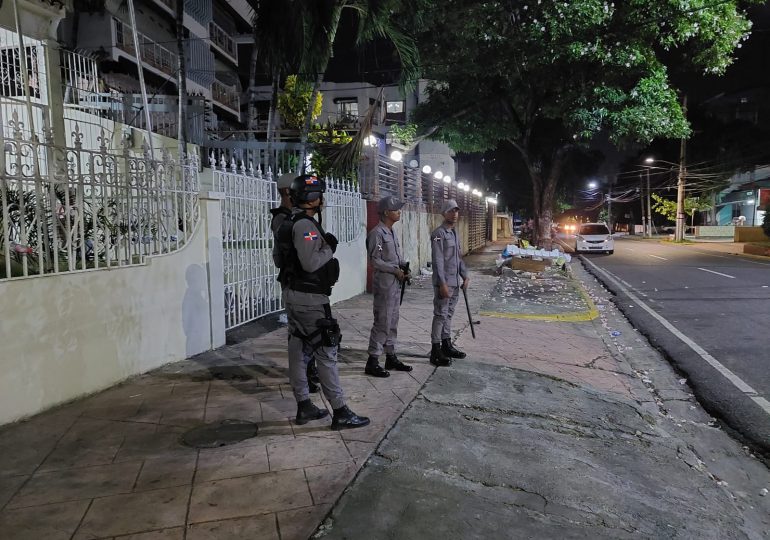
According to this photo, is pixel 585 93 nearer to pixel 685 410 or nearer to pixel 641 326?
pixel 641 326

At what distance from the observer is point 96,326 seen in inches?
167

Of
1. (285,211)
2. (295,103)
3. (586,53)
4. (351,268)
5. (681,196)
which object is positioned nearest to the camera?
(285,211)

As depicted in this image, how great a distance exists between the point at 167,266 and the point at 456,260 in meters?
2.88

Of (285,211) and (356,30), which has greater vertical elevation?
(356,30)

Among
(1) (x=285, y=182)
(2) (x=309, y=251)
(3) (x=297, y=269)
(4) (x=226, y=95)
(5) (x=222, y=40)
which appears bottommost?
(3) (x=297, y=269)

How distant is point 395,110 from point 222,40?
13.0 meters

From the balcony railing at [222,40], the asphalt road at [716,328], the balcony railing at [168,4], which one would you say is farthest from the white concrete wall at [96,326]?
the balcony railing at [222,40]

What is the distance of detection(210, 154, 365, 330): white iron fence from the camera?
21.0 feet

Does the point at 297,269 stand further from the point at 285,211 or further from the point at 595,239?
the point at 595,239

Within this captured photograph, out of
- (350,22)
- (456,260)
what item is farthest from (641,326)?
(350,22)

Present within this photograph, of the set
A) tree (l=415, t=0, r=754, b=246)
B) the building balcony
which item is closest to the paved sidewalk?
tree (l=415, t=0, r=754, b=246)

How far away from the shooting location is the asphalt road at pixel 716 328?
4922 mm

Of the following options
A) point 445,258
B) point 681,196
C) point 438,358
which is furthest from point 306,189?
point 681,196

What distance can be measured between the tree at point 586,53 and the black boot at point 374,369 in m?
11.1
